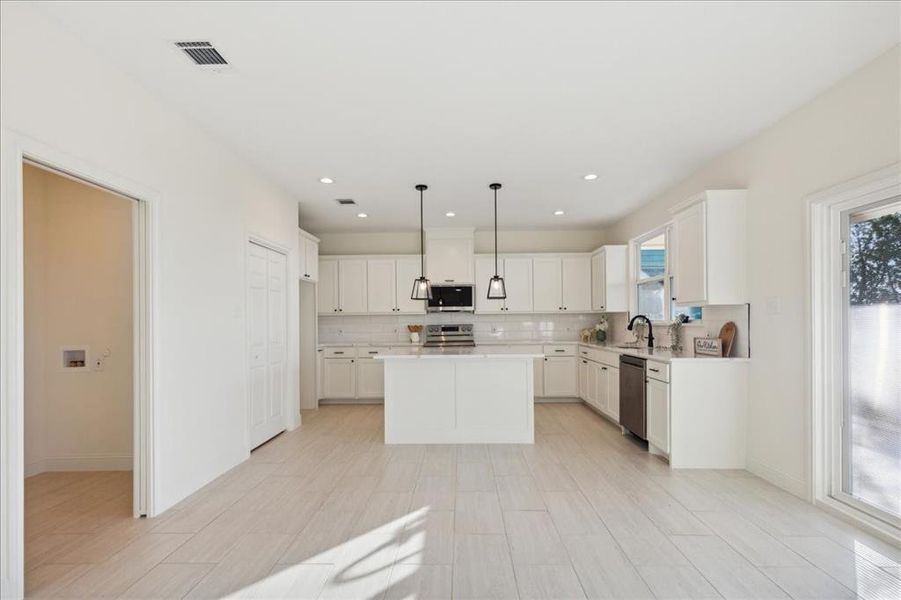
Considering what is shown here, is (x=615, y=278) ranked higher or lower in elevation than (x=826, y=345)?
higher

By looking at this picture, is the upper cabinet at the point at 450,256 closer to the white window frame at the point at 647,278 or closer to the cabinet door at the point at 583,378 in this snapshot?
the cabinet door at the point at 583,378

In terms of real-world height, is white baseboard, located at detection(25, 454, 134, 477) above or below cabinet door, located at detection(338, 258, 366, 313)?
below

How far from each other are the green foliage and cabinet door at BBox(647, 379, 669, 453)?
5.03 feet

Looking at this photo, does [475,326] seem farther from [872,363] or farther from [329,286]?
[872,363]

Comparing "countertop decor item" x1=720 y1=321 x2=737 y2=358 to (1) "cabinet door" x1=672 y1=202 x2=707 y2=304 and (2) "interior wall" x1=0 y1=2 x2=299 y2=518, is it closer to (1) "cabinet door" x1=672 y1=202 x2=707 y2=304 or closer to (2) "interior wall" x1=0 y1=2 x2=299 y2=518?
(1) "cabinet door" x1=672 y1=202 x2=707 y2=304

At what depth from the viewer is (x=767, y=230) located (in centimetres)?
355

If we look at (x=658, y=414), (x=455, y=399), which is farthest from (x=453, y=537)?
(x=658, y=414)

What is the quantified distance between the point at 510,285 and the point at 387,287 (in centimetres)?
192

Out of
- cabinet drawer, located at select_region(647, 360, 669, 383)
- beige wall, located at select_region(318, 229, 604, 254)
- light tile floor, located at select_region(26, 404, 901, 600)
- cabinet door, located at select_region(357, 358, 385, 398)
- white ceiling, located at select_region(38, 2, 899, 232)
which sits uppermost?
white ceiling, located at select_region(38, 2, 899, 232)

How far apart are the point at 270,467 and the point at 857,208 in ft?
15.5

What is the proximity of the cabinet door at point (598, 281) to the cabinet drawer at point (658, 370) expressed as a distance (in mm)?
2373

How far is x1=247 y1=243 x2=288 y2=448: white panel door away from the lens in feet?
14.4

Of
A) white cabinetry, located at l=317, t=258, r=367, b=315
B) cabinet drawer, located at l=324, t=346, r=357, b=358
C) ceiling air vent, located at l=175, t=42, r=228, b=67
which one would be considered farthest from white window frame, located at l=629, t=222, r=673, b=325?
ceiling air vent, located at l=175, t=42, r=228, b=67

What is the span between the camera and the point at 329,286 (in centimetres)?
704
